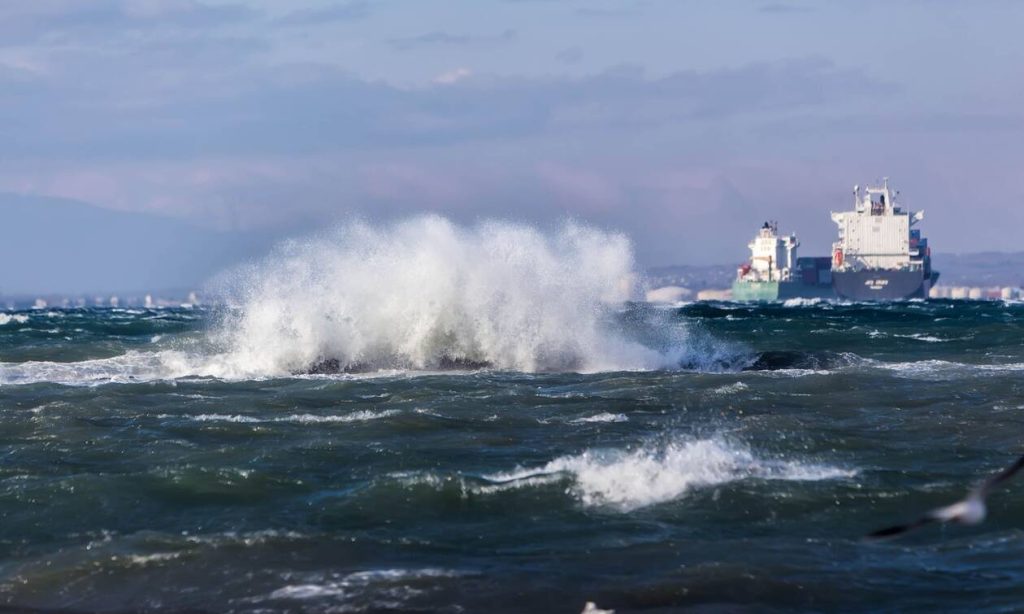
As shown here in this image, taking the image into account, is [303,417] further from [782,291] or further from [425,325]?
[782,291]

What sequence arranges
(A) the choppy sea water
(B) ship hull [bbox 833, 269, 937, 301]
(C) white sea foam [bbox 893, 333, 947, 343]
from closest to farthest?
(A) the choppy sea water < (C) white sea foam [bbox 893, 333, 947, 343] < (B) ship hull [bbox 833, 269, 937, 301]

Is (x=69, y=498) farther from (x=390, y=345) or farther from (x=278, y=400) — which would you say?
(x=390, y=345)

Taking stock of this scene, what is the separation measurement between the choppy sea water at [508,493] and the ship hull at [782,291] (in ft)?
274

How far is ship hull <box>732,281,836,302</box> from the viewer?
105 meters

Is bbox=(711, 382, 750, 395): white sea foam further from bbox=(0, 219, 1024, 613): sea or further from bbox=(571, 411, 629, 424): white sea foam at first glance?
bbox=(571, 411, 629, 424): white sea foam

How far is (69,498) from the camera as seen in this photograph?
37.6ft

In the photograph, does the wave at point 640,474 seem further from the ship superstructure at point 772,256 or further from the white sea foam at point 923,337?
the ship superstructure at point 772,256

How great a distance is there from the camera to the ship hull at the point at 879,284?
105 metres

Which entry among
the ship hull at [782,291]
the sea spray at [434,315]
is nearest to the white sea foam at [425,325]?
the sea spray at [434,315]

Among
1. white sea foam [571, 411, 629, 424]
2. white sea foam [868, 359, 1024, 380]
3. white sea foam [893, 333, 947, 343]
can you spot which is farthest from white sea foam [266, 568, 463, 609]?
white sea foam [893, 333, 947, 343]

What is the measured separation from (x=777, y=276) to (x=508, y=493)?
9631 cm

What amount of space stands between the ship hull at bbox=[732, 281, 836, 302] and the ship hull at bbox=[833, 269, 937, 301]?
4.46 feet

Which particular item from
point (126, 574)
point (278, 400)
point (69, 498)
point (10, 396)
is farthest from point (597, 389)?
point (126, 574)

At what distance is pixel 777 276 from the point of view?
10531cm
